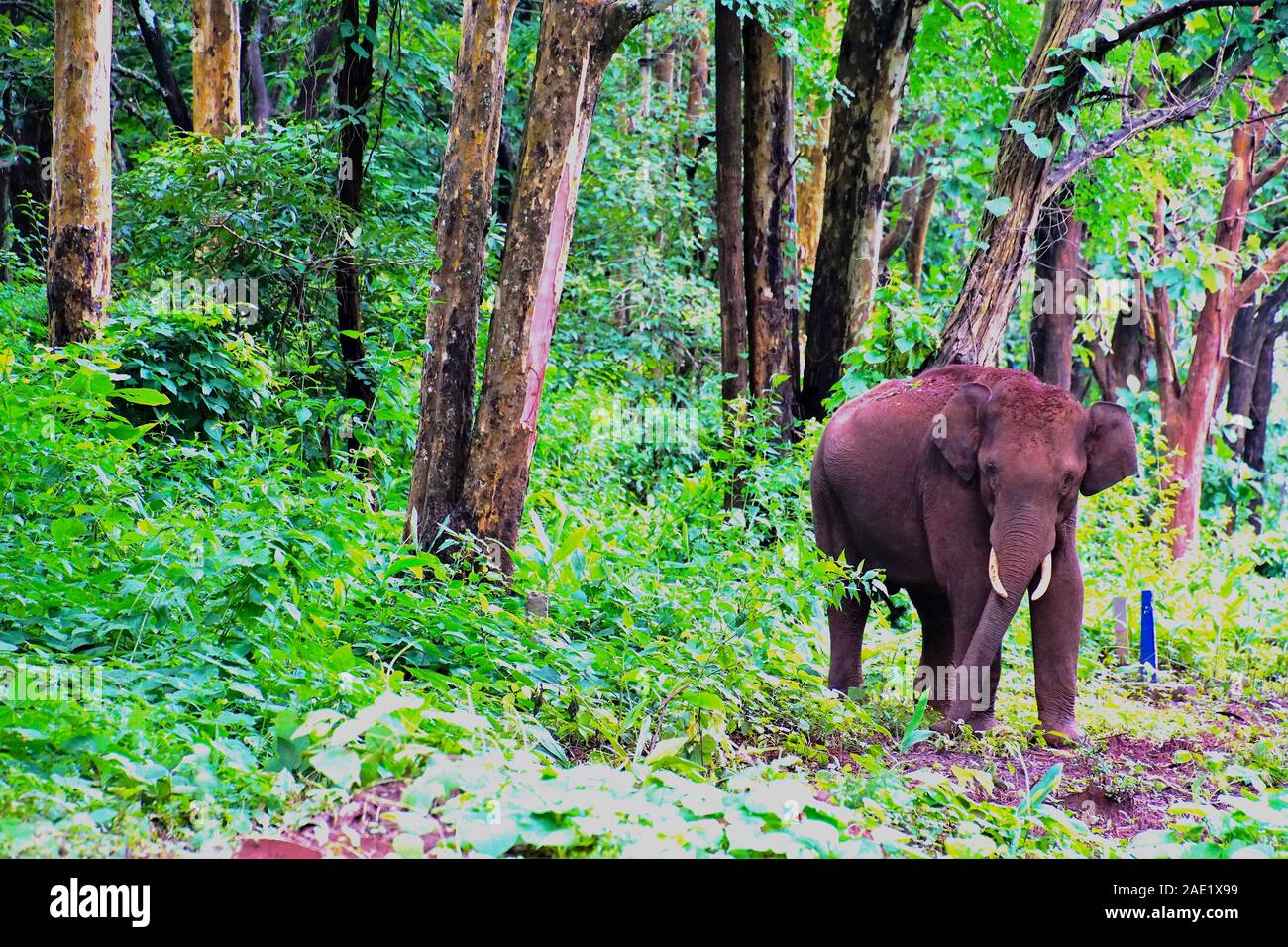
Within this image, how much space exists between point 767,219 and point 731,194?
1.44ft

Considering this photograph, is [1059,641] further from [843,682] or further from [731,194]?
[731,194]

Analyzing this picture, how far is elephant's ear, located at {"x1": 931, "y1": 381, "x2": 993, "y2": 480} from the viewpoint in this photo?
740 centimetres

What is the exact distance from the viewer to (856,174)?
11984 mm

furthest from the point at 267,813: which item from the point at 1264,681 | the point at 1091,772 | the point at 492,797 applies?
the point at 1264,681

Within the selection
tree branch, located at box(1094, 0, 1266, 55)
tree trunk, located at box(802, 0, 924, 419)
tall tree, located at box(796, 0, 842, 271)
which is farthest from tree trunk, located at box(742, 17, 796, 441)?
tall tree, located at box(796, 0, 842, 271)

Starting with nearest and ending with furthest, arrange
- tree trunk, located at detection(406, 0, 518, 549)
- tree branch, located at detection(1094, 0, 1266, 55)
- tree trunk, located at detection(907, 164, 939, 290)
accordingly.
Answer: tree trunk, located at detection(406, 0, 518, 549) → tree branch, located at detection(1094, 0, 1266, 55) → tree trunk, located at detection(907, 164, 939, 290)

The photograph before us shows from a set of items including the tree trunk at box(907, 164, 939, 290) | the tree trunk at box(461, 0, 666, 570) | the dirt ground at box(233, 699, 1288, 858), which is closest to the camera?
the dirt ground at box(233, 699, 1288, 858)

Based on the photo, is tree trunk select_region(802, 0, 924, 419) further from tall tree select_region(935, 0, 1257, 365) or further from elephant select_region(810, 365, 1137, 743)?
elephant select_region(810, 365, 1137, 743)

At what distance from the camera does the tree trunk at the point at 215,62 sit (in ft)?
47.7

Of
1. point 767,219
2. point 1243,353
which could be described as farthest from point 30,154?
point 1243,353

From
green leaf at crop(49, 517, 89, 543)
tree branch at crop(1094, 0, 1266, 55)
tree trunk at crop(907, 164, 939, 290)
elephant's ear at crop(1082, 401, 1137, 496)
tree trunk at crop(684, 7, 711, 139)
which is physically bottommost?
green leaf at crop(49, 517, 89, 543)

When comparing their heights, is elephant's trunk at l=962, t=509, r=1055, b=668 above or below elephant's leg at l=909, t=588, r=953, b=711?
above

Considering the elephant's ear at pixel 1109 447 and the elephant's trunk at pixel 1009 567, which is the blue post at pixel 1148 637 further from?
the elephant's trunk at pixel 1009 567

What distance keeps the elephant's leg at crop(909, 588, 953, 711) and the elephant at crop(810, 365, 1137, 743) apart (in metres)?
0.01
